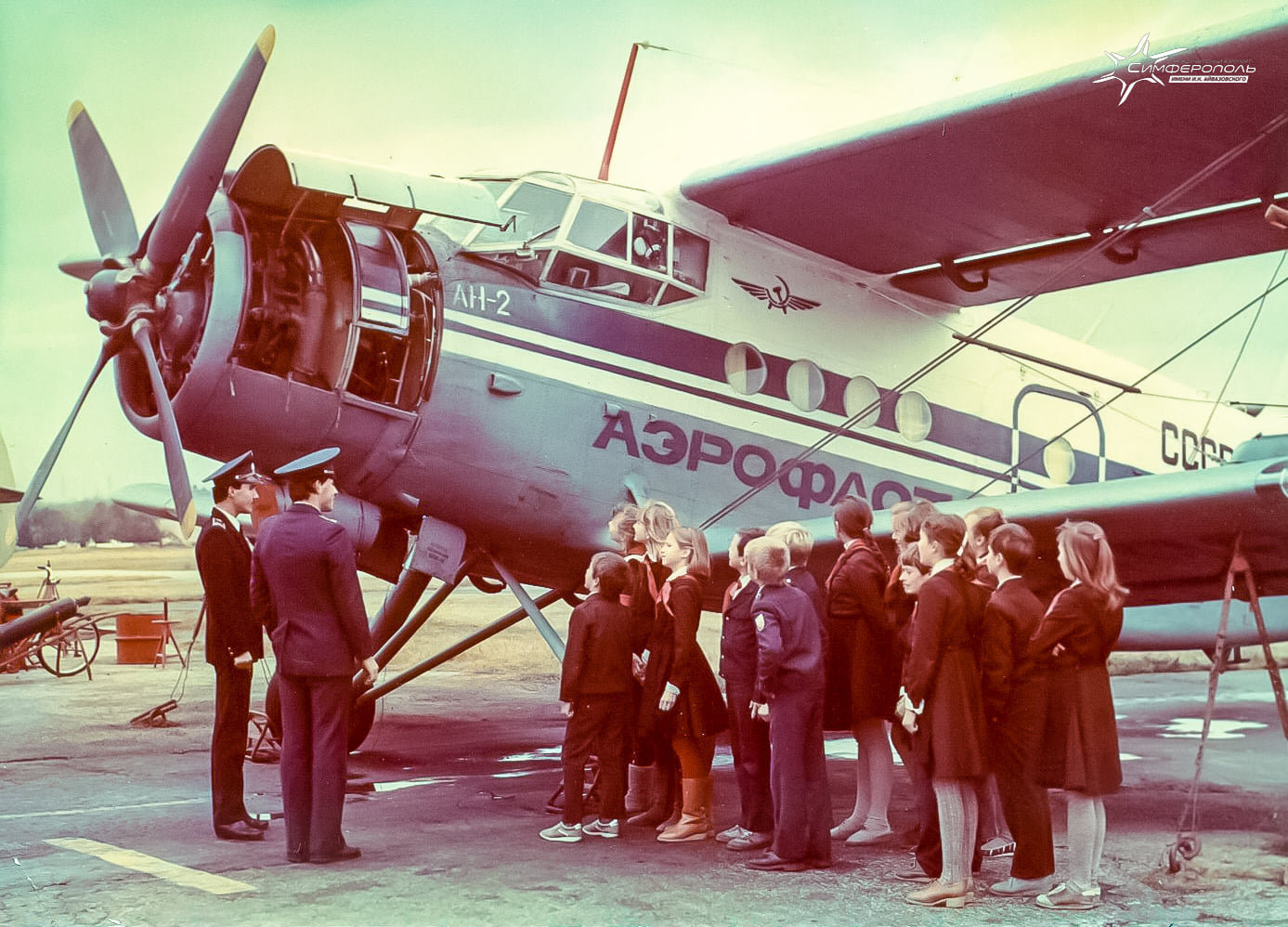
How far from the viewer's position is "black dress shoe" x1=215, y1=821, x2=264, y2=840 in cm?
496

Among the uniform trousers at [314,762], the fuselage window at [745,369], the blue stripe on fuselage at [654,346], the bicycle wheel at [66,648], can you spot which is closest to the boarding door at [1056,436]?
the blue stripe on fuselage at [654,346]

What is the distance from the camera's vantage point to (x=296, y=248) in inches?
228

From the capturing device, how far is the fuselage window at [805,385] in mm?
7113

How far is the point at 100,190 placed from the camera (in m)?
6.11

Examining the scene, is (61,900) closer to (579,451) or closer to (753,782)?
(753,782)

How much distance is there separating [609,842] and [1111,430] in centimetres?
558

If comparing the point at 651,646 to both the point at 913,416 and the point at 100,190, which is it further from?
the point at 100,190

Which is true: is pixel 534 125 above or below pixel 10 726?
above

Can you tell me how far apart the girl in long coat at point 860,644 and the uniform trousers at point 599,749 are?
0.90 metres

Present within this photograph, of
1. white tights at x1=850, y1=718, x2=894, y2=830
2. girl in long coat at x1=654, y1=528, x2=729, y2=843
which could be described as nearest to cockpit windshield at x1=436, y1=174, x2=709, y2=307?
girl in long coat at x1=654, y1=528, x2=729, y2=843

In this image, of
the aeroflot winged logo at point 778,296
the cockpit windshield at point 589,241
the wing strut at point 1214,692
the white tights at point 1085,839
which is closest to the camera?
the white tights at point 1085,839

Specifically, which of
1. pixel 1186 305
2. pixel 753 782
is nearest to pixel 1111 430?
pixel 1186 305

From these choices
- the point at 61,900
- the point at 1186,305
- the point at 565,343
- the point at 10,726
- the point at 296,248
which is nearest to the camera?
the point at 61,900

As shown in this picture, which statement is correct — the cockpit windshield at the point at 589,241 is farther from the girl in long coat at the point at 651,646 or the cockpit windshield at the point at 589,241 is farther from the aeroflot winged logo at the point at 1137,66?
the aeroflot winged logo at the point at 1137,66
